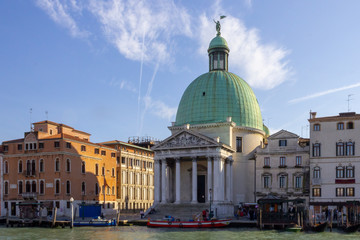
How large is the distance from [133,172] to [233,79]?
74.1 feet

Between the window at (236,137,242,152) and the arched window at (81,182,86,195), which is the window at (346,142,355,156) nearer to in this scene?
the window at (236,137,242,152)

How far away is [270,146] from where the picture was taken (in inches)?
2253

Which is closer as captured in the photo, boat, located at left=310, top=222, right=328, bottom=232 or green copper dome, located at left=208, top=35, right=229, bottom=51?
boat, located at left=310, top=222, right=328, bottom=232

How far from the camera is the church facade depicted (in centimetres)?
5559

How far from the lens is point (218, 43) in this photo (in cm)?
6712

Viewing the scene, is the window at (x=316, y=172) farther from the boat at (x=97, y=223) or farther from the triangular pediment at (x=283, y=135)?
the boat at (x=97, y=223)

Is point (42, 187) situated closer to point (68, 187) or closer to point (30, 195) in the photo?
point (30, 195)

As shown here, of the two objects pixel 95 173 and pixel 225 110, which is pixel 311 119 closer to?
pixel 225 110

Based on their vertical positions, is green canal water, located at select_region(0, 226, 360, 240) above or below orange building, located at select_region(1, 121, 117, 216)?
below

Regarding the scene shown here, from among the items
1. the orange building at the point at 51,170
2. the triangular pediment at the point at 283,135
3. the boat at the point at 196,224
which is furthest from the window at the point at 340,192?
the orange building at the point at 51,170

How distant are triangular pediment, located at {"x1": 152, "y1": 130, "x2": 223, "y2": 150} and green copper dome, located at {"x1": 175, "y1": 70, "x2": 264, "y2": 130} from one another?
18.6 feet

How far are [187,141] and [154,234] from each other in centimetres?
1791

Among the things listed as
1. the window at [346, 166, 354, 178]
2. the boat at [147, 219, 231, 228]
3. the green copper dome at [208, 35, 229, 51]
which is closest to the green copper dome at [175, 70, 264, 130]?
the green copper dome at [208, 35, 229, 51]

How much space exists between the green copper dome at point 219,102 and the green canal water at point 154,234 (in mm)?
20718
